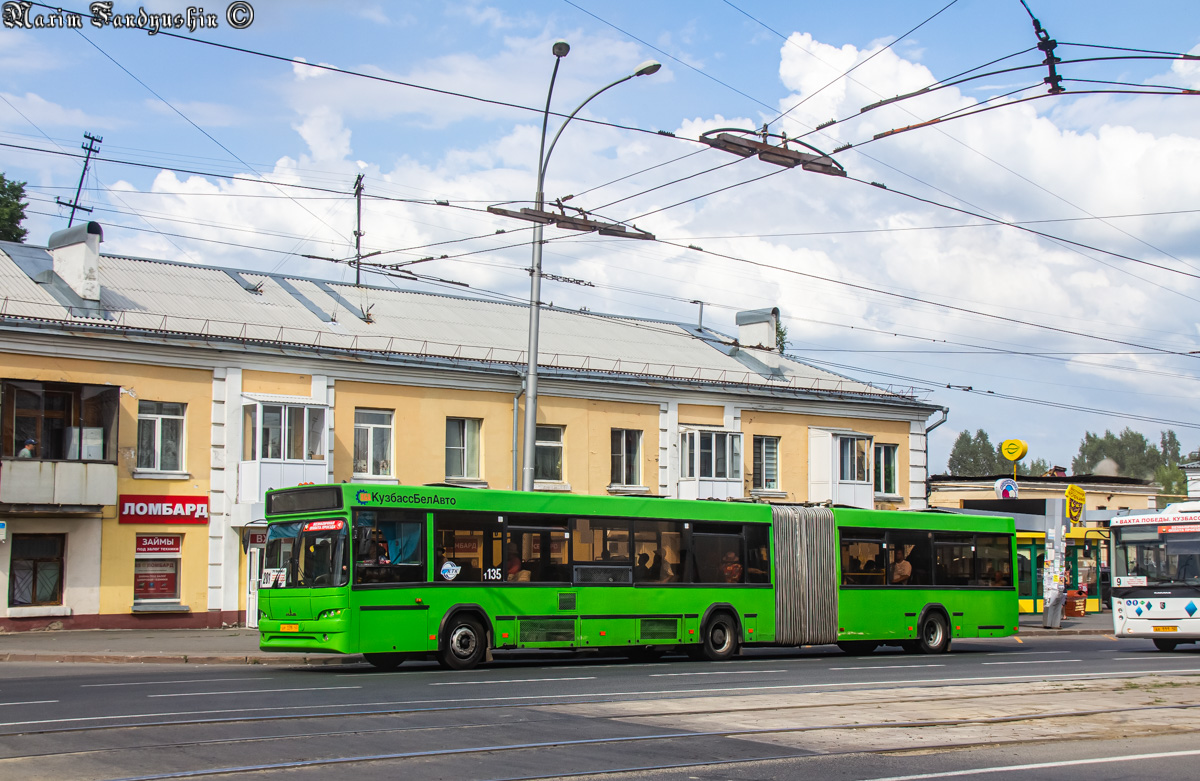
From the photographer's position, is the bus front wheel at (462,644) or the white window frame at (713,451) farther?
the white window frame at (713,451)

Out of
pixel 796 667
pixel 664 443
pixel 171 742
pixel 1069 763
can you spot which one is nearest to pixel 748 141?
pixel 796 667

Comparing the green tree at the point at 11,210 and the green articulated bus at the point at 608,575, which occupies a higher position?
the green tree at the point at 11,210

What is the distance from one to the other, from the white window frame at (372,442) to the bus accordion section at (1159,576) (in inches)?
690

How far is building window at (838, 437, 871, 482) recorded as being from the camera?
132 ft

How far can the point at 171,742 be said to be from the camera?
10273 mm

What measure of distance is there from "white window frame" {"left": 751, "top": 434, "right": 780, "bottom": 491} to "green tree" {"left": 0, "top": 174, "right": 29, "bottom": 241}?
28.9 m

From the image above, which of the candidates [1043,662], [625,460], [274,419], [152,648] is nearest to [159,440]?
[274,419]

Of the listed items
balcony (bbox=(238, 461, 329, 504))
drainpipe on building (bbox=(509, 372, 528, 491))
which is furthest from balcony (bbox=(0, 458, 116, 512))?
drainpipe on building (bbox=(509, 372, 528, 491))

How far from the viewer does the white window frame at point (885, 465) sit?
4138 cm

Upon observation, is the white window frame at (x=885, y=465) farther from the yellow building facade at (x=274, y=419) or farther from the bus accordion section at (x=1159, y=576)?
the bus accordion section at (x=1159, y=576)

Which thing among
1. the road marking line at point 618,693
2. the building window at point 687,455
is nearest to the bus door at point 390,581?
the road marking line at point 618,693

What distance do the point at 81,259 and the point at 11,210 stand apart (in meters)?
20.7

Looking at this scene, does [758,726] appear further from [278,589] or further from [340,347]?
[340,347]

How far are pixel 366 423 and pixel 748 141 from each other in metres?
17.1
